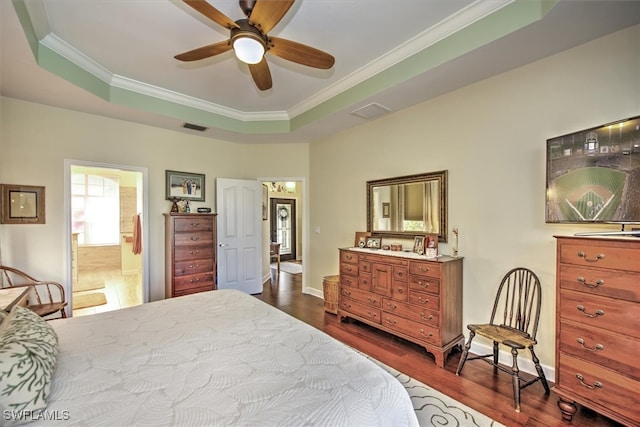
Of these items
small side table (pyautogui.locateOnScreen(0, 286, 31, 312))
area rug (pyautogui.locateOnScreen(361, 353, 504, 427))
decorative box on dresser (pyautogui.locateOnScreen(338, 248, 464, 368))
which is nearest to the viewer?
area rug (pyautogui.locateOnScreen(361, 353, 504, 427))

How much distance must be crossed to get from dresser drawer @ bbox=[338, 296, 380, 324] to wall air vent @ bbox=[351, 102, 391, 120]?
229 centimetres

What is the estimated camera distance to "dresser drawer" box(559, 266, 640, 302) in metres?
1.54

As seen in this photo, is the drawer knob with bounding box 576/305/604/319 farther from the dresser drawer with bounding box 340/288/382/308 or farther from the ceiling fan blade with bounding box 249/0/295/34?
the ceiling fan blade with bounding box 249/0/295/34

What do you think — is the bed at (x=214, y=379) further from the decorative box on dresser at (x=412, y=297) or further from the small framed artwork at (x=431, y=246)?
the small framed artwork at (x=431, y=246)

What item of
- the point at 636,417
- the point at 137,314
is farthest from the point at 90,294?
the point at 636,417

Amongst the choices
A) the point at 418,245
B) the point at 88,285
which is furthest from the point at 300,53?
the point at 88,285

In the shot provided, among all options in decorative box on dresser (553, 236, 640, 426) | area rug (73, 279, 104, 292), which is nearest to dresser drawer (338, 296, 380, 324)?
decorative box on dresser (553, 236, 640, 426)

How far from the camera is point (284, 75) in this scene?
10.2 feet

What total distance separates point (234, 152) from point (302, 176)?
48.7 inches

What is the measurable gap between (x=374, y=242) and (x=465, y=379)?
5.65ft

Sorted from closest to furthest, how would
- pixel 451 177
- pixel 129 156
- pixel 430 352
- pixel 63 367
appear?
pixel 63 367, pixel 430 352, pixel 451 177, pixel 129 156

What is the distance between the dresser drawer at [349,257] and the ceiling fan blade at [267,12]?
240 cm

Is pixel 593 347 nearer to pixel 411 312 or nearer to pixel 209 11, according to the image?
pixel 411 312

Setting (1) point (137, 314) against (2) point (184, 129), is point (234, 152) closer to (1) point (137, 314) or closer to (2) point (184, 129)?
(2) point (184, 129)
